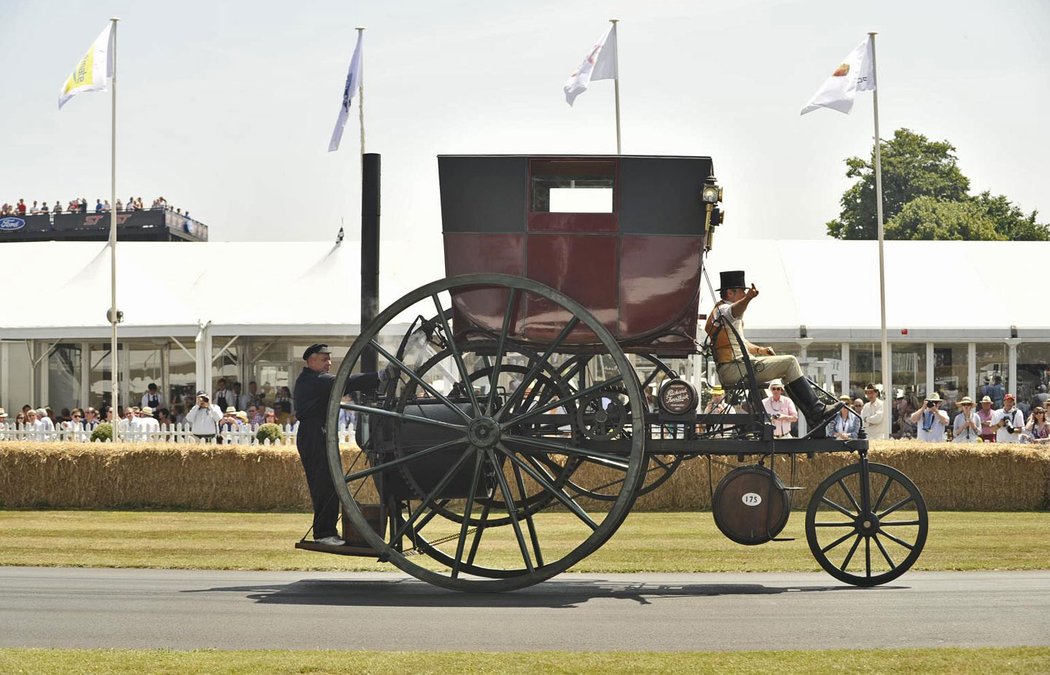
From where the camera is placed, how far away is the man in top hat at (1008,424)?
67.9 ft

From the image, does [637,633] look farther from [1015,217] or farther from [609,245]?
[1015,217]

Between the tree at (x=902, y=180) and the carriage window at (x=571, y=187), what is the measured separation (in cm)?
6380

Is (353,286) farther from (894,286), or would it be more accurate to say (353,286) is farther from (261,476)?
(894,286)

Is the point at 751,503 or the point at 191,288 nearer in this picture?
the point at 751,503

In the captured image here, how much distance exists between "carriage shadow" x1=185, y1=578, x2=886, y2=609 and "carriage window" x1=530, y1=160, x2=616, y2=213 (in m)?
2.93

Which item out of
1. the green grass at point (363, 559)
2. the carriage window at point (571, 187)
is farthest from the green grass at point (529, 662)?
the green grass at point (363, 559)

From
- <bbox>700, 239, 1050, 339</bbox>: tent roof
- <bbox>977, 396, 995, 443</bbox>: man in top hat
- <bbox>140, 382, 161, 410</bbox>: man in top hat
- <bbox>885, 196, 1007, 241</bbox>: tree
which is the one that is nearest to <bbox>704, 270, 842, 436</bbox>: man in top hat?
<bbox>977, 396, 995, 443</bbox>: man in top hat

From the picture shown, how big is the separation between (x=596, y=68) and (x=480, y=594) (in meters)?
20.4

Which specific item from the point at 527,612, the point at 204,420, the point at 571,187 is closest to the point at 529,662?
the point at 527,612

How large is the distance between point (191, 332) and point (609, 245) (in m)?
20.9

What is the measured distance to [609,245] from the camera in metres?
9.52

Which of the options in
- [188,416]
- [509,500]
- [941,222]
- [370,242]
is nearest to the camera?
[509,500]

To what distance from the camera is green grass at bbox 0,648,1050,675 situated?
696 centimetres

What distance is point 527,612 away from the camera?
887 centimetres
